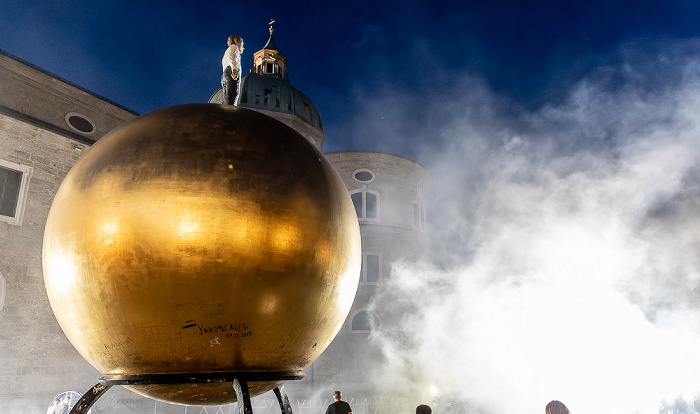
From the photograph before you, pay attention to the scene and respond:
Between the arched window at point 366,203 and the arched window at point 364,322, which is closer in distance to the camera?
the arched window at point 364,322

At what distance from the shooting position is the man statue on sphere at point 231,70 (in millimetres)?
3186

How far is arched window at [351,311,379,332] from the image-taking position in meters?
20.3

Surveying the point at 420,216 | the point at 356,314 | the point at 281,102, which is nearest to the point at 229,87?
the point at 356,314

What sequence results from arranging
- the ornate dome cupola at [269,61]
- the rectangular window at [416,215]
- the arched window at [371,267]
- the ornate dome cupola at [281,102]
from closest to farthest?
the arched window at [371,267], the ornate dome cupola at [281,102], the rectangular window at [416,215], the ornate dome cupola at [269,61]

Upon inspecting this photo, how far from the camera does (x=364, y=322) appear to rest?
20.4 meters

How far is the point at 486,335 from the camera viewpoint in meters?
19.5

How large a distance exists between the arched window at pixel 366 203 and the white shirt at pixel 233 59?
1888cm

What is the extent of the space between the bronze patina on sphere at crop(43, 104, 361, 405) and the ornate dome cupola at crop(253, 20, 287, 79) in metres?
24.0

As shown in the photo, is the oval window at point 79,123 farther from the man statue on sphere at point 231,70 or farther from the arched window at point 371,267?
the man statue on sphere at point 231,70

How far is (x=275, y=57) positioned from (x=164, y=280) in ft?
83.5

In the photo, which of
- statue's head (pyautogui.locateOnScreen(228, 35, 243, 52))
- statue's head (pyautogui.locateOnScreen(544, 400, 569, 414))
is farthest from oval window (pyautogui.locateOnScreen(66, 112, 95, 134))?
statue's head (pyautogui.locateOnScreen(544, 400, 569, 414))

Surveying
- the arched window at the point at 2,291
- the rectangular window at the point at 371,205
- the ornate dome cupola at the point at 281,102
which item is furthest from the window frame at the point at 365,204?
the arched window at the point at 2,291

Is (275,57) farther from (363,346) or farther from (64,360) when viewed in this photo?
(64,360)

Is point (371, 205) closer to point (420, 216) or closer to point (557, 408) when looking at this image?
point (420, 216)
